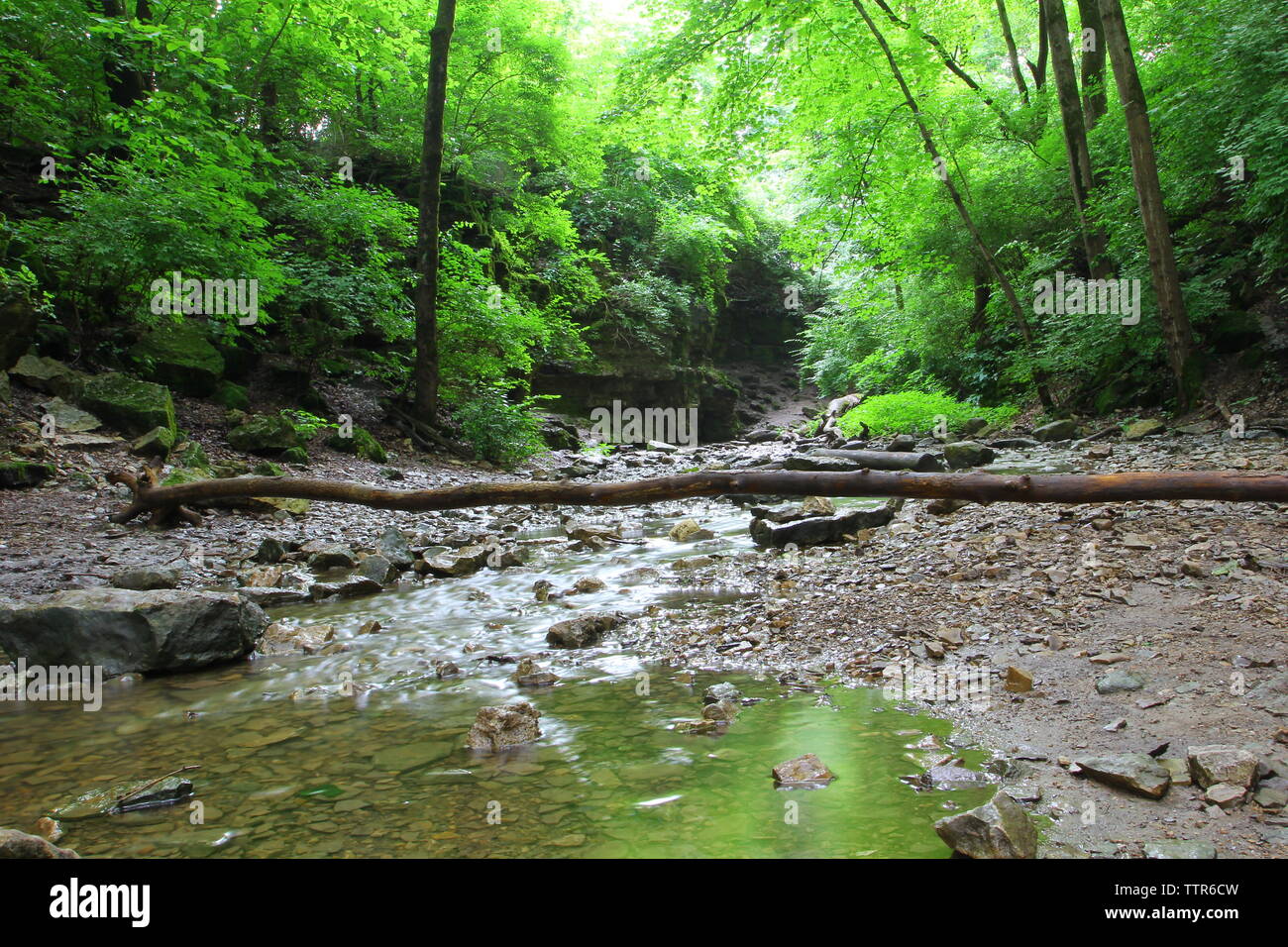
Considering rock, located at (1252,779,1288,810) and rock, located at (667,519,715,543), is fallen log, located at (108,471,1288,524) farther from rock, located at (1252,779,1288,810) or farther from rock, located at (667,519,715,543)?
rock, located at (667,519,715,543)

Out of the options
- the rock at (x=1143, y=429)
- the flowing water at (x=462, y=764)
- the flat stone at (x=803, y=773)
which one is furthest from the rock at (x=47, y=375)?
the rock at (x=1143, y=429)

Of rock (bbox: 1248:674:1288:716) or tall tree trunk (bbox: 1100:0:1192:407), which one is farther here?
tall tree trunk (bbox: 1100:0:1192:407)

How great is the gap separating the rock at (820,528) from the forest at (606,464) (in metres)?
0.06

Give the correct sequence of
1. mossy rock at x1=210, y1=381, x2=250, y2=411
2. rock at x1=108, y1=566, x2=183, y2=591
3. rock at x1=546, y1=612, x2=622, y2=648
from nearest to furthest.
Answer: rock at x1=546, y1=612, x2=622, y2=648, rock at x1=108, y1=566, x2=183, y2=591, mossy rock at x1=210, y1=381, x2=250, y2=411

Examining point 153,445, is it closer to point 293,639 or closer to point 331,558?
point 331,558

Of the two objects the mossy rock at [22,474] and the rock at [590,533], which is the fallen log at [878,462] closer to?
the rock at [590,533]

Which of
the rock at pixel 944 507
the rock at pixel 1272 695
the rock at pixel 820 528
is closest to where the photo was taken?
the rock at pixel 1272 695

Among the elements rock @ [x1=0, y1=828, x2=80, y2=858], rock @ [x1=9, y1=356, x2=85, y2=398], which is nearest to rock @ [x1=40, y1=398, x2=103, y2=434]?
rock @ [x1=9, y1=356, x2=85, y2=398]

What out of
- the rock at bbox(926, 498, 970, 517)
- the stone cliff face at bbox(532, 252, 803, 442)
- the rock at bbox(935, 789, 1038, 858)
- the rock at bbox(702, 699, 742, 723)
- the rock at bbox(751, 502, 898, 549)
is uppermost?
the stone cliff face at bbox(532, 252, 803, 442)

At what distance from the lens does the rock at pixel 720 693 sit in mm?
3340

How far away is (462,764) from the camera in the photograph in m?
2.79

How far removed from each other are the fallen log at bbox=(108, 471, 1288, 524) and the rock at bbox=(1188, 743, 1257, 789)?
1.31 metres

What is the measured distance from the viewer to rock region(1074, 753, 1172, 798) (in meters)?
2.18
